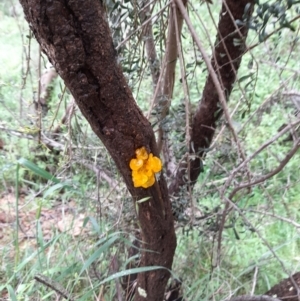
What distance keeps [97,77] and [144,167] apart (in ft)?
0.79

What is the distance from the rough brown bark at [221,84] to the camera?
43.9 inches

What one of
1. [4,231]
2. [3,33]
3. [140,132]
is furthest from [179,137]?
[3,33]

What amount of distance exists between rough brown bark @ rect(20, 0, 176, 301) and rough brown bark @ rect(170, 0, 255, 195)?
240mm

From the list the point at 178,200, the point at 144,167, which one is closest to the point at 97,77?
the point at 144,167

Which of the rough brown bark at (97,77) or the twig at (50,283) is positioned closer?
the rough brown bark at (97,77)

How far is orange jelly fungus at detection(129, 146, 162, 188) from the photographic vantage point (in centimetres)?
87

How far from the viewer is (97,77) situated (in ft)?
2.44

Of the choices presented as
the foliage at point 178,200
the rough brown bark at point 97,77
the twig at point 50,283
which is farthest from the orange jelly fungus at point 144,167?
the twig at point 50,283

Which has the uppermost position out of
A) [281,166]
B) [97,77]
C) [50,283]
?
[97,77]

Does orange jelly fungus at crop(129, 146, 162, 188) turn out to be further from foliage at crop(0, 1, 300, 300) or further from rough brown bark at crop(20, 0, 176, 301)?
foliage at crop(0, 1, 300, 300)

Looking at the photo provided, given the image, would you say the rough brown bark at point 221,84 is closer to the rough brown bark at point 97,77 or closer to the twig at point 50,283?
the rough brown bark at point 97,77

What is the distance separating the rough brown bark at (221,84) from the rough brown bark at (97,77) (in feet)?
0.79

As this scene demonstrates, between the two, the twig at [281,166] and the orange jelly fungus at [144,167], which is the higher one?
the orange jelly fungus at [144,167]

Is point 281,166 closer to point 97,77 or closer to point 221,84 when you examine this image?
point 221,84
